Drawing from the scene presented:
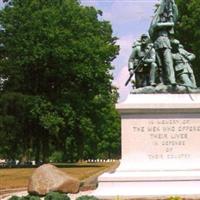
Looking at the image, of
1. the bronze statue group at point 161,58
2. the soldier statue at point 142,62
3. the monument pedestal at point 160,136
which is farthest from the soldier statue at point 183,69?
the monument pedestal at point 160,136

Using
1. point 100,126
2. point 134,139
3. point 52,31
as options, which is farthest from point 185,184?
point 100,126

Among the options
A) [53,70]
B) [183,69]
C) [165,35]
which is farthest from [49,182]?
[53,70]

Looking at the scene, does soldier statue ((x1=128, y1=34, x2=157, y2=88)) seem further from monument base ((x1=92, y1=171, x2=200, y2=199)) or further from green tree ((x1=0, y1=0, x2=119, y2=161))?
green tree ((x1=0, y1=0, x2=119, y2=161))

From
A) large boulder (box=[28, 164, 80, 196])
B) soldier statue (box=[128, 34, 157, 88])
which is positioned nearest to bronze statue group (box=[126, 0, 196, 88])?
soldier statue (box=[128, 34, 157, 88])

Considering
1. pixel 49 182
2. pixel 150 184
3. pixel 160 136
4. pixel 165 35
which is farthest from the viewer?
pixel 49 182

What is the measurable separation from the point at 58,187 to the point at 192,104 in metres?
5.13

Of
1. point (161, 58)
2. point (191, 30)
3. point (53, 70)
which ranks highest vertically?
point (191, 30)

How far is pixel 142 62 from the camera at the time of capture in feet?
65.4

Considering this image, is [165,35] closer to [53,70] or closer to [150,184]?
[150,184]

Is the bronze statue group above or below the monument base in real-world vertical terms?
above

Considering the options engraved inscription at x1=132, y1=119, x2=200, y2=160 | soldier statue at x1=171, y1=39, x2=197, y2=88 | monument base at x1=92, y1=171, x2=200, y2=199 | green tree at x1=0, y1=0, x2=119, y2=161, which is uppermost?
green tree at x1=0, y1=0, x2=119, y2=161

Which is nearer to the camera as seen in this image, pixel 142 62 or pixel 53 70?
pixel 142 62

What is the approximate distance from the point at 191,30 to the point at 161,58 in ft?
84.9

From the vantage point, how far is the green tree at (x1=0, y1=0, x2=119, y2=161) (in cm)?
4525
